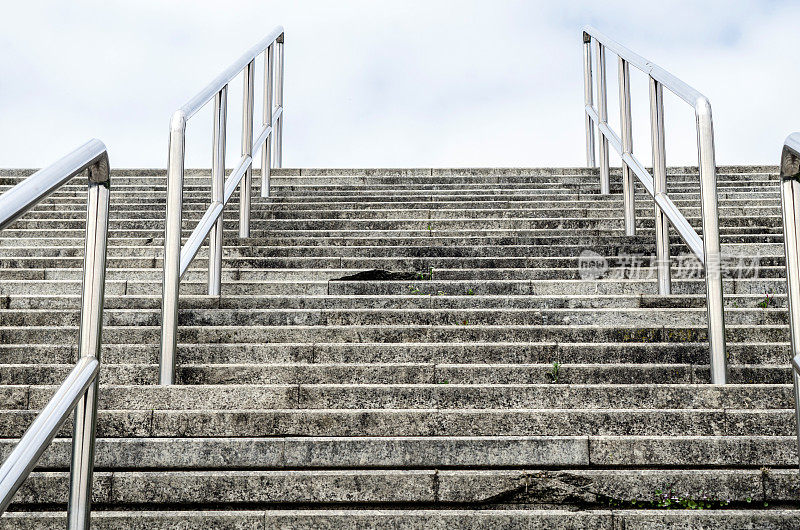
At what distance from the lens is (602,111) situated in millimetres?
6473

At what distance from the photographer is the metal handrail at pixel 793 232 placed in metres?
2.06

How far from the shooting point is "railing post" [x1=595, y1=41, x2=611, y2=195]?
6277 mm

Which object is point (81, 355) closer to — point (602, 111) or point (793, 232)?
point (793, 232)

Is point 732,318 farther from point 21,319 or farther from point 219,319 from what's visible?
point 21,319

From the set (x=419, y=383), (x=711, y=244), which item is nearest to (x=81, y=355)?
(x=419, y=383)

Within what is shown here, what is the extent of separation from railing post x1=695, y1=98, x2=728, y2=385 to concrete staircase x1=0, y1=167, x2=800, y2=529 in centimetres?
10

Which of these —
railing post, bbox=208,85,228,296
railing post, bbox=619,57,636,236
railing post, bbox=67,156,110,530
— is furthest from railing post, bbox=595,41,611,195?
railing post, bbox=67,156,110,530

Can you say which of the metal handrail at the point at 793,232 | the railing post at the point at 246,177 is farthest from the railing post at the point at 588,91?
the metal handrail at the point at 793,232

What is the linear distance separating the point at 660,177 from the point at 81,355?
3162 mm

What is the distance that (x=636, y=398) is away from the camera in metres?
3.11

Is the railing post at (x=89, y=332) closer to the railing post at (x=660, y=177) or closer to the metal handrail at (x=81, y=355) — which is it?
the metal handrail at (x=81, y=355)

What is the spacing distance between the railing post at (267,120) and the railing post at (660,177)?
313 cm

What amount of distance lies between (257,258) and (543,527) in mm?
2706

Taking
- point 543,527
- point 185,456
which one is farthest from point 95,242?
point 543,527
